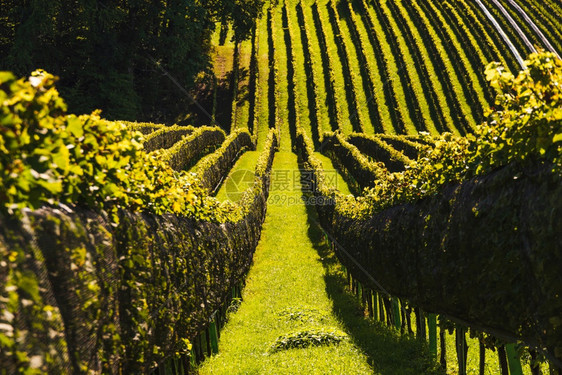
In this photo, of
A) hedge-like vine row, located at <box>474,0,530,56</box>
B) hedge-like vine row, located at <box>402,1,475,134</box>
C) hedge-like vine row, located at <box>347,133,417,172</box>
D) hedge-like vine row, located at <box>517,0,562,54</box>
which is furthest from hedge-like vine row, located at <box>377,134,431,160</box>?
hedge-like vine row, located at <box>517,0,562,54</box>

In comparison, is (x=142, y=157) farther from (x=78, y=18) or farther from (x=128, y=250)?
(x=78, y=18)

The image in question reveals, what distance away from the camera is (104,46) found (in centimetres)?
4672

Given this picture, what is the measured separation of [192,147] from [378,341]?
27.8m

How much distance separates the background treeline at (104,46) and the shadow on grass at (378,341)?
111 feet

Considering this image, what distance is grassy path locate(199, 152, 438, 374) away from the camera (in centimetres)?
1012

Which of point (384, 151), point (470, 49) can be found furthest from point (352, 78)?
point (384, 151)

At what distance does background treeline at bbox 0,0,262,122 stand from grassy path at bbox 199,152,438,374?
27.6 meters

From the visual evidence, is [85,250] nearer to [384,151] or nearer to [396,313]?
[396,313]

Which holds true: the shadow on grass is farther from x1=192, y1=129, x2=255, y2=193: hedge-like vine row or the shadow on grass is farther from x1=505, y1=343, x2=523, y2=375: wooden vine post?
x1=192, y1=129, x2=255, y2=193: hedge-like vine row

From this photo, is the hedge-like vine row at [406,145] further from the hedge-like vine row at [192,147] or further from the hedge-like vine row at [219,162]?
the hedge-like vine row at [192,147]

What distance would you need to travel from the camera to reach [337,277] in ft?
60.0

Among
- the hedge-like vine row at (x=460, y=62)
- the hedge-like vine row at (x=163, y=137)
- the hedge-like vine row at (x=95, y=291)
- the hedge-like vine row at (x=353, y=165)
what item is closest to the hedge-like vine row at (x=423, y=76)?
the hedge-like vine row at (x=460, y=62)

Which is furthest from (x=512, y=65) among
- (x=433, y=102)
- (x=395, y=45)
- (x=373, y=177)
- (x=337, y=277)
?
(x=337, y=277)

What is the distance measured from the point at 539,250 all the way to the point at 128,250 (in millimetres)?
4852
